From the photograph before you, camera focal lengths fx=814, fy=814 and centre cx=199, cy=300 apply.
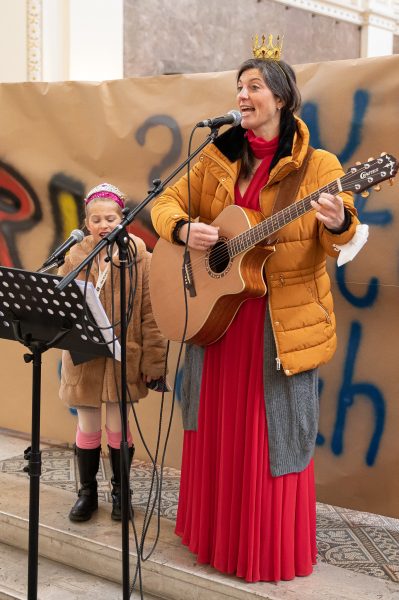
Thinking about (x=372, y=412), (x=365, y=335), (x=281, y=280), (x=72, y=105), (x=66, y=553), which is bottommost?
(x=66, y=553)

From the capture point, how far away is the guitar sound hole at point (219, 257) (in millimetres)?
3131

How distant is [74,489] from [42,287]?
183 cm

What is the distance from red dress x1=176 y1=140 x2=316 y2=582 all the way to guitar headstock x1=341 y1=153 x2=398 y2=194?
524mm

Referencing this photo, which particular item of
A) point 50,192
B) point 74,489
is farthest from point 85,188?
point 74,489

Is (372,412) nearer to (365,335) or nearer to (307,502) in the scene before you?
(365,335)

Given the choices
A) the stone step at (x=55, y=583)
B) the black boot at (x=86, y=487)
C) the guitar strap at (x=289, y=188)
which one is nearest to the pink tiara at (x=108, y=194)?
the guitar strap at (x=289, y=188)

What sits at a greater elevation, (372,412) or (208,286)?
(208,286)

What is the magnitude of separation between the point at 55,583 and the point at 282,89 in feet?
7.60

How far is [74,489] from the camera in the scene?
4.37 m

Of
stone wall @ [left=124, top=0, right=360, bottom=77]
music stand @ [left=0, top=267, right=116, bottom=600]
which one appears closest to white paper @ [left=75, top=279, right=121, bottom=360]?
music stand @ [left=0, top=267, right=116, bottom=600]

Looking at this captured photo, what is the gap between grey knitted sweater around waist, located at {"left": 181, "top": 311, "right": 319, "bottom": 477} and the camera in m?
3.15

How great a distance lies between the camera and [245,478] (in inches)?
125

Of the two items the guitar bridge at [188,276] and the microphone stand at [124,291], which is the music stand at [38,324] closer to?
the microphone stand at [124,291]

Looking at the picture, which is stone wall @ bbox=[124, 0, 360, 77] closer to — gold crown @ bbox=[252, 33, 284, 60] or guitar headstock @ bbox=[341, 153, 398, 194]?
gold crown @ bbox=[252, 33, 284, 60]
